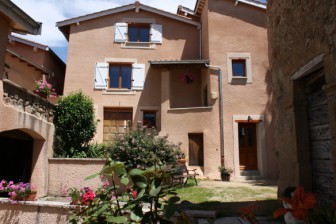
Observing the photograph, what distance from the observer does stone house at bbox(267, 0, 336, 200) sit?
384cm

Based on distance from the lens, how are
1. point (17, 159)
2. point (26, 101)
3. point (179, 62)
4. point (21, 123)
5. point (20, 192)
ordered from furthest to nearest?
point (179, 62), point (17, 159), point (26, 101), point (21, 123), point (20, 192)

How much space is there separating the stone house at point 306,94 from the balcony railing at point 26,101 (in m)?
6.18

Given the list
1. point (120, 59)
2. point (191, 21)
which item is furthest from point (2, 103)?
point (191, 21)

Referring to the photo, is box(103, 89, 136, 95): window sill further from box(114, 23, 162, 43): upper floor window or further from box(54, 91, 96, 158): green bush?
box(54, 91, 96, 158): green bush

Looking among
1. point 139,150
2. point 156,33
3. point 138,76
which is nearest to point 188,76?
point 138,76

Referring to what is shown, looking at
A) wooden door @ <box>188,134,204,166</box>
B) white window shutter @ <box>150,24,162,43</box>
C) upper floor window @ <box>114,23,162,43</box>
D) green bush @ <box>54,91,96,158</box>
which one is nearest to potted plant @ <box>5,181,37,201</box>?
green bush @ <box>54,91,96,158</box>

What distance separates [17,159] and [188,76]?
811 cm

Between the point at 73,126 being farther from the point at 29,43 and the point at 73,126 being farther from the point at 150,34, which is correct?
the point at 150,34

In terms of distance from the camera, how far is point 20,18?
23.4 ft

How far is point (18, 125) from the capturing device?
7695mm

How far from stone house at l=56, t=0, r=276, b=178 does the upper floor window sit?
0.05 m

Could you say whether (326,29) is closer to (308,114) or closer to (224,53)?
(308,114)

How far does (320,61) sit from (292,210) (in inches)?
119

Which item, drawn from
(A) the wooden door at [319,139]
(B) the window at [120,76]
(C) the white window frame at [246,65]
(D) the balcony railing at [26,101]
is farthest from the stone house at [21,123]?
(C) the white window frame at [246,65]
